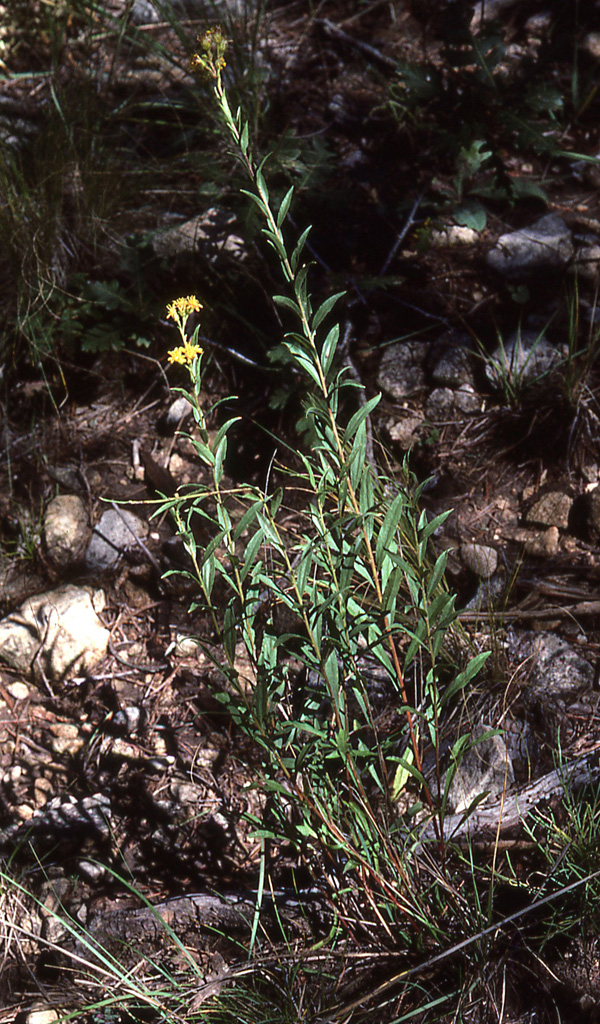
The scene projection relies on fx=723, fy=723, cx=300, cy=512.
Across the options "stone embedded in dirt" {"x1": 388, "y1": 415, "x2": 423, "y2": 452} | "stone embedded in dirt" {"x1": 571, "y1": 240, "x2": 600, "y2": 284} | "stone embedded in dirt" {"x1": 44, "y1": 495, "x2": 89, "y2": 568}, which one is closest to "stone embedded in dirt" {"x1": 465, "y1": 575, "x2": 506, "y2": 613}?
"stone embedded in dirt" {"x1": 388, "y1": 415, "x2": 423, "y2": 452}

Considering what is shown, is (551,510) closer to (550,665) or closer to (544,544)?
(544,544)

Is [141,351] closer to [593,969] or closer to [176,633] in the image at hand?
[176,633]

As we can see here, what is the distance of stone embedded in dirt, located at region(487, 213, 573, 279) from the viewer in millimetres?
2781

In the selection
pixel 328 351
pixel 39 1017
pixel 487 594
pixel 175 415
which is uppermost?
pixel 328 351

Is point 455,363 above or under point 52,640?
above

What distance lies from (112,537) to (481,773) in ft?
4.78

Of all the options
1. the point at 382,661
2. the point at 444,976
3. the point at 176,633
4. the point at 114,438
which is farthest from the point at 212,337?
the point at 444,976

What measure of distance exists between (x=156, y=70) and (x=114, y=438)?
6.56ft

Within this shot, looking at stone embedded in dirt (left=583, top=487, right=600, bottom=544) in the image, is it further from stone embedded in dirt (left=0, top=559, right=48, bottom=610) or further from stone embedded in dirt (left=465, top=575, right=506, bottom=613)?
stone embedded in dirt (left=0, top=559, right=48, bottom=610)

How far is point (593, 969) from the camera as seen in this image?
157cm

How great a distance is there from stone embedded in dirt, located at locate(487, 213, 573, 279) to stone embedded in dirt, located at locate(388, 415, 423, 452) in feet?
2.39

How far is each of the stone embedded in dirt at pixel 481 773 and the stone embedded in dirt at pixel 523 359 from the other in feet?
3.92

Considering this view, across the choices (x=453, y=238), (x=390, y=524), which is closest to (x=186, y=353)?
(x=390, y=524)

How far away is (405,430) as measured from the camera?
8.41 ft
